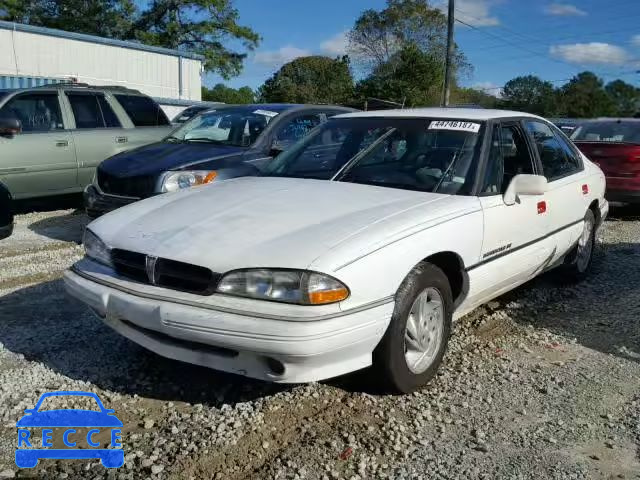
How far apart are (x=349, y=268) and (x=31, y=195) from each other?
20.0ft

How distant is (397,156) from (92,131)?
215 inches

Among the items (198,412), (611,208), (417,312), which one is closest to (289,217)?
(417,312)

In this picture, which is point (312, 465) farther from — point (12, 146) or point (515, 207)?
point (12, 146)

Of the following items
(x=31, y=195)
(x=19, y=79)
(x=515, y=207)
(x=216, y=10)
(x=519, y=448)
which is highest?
(x=216, y=10)

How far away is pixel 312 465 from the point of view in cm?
261

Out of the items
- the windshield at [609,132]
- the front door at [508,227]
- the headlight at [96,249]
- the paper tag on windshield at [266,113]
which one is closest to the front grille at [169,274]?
the headlight at [96,249]

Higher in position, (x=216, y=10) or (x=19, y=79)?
(x=216, y=10)

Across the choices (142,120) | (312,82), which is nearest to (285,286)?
(142,120)

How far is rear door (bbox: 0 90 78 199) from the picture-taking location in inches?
286

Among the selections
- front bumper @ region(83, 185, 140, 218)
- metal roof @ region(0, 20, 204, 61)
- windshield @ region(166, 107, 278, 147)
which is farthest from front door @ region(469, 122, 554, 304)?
metal roof @ region(0, 20, 204, 61)

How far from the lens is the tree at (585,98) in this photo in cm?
6059

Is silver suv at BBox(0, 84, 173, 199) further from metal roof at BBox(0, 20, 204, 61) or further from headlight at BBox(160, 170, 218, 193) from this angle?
metal roof at BBox(0, 20, 204, 61)

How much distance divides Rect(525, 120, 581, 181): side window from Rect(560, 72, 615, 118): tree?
59.9 metres

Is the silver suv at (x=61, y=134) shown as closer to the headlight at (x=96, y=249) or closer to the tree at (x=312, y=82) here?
the headlight at (x=96, y=249)
